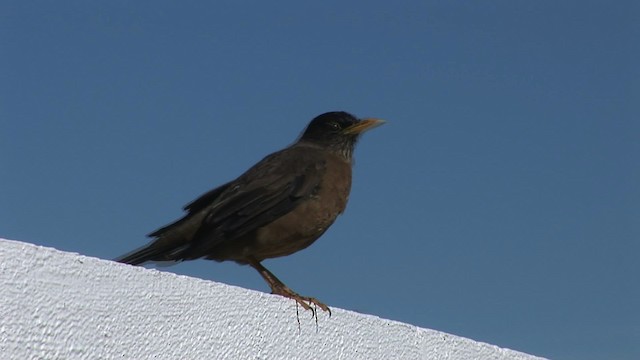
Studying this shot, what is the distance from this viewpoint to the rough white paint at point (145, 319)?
7.52ft

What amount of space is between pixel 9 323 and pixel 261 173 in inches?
117

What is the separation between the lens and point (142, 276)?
256 cm


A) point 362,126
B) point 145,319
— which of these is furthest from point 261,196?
point 145,319

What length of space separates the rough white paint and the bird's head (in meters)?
2.74

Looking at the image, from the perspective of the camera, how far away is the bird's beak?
588 cm

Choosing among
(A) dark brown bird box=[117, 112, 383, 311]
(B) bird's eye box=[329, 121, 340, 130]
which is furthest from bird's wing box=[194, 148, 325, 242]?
(B) bird's eye box=[329, 121, 340, 130]

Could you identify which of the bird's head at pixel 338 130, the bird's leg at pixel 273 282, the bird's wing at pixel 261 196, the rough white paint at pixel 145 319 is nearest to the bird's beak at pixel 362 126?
the bird's head at pixel 338 130

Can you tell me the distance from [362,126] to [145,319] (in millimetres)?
3465

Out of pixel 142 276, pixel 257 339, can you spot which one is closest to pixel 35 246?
pixel 142 276

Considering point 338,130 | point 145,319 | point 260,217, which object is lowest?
point 145,319

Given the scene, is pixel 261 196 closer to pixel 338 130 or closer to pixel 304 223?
pixel 304 223

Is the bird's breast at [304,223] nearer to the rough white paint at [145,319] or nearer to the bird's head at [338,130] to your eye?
the bird's head at [338,130]

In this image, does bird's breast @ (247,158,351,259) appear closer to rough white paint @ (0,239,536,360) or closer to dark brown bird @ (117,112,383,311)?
dark brown bird @ (117,112,383,311)

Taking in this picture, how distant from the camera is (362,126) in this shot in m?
5.90
